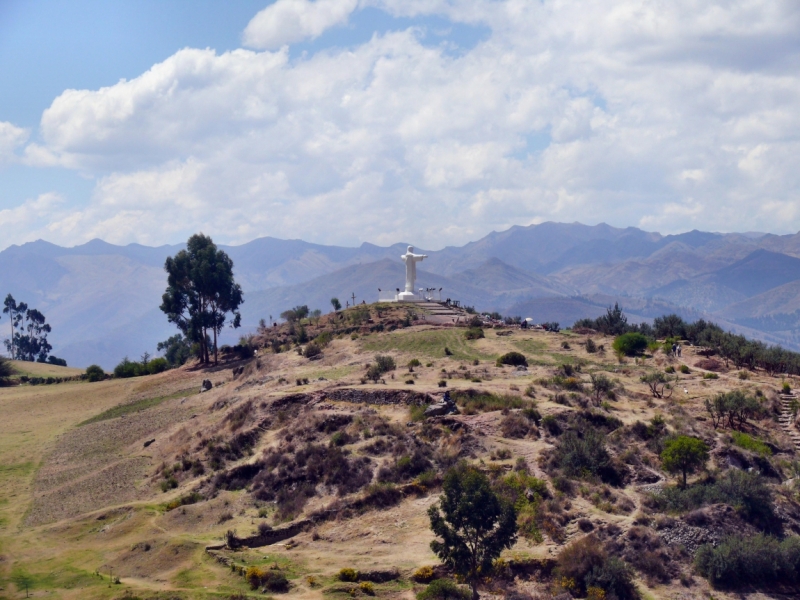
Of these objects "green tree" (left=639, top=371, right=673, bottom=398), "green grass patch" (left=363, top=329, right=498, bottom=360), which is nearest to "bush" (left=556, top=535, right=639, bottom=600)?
"green tree" (left=639, top=371, right=673, bottom=398)

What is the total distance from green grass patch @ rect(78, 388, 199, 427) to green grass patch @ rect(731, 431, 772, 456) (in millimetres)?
35330

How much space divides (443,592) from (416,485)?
6.17 meters

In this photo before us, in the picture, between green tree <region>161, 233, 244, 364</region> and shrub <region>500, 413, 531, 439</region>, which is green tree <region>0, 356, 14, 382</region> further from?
shrub <region>500, 413, 531, 439</region>

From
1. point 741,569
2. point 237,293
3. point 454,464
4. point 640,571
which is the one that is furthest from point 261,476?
point 237,293

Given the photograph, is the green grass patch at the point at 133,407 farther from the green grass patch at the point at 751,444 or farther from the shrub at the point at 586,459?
the green grass patch at the point at 751,444

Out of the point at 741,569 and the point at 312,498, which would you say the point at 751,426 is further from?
the point at 312,498

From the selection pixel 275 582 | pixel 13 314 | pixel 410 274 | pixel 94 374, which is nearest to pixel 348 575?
pixel 275 582

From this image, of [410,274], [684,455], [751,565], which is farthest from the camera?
[410,274]

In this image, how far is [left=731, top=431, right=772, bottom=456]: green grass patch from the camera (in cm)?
2610

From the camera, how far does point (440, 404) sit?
29.3 meters

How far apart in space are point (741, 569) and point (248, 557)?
1435 cm

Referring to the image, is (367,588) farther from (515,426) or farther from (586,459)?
(515,426)

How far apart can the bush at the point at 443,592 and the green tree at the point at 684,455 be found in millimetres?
9236

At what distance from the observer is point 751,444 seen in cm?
2642
